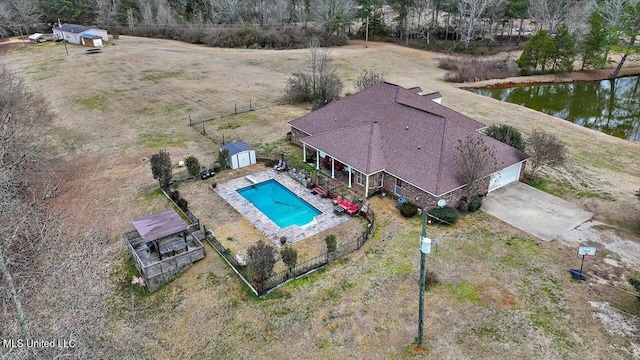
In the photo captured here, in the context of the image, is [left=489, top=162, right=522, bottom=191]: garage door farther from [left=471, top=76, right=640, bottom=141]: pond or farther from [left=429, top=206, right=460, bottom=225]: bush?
[left=471, top=76, right=640, bottom=141]: pond

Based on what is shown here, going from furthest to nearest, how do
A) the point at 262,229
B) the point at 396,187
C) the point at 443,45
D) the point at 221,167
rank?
the point at 443,45, the point at 221,167, the point at 396,187, the point at 262,229

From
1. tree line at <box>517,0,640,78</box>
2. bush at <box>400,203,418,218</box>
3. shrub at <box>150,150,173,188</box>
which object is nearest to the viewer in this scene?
bush at <box>400,203,418,218</box>

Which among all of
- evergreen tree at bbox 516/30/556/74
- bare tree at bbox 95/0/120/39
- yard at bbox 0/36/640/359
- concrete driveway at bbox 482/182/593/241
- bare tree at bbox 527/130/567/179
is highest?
bare tree at bbox 95/0/120/39

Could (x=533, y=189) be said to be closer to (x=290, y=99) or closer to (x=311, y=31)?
(x=290, y=99)

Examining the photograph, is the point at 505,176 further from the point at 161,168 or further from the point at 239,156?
the point at 161,168

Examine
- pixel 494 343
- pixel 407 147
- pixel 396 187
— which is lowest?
pixel 494 343

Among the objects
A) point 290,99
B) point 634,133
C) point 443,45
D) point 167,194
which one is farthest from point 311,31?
point 167,194

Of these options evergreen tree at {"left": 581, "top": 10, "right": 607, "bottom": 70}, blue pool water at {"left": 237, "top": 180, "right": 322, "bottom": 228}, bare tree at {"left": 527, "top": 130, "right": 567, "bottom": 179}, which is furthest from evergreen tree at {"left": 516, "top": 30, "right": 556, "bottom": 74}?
blue pool water at {"left": 237, "top": 180, "right": 322, "bottom": 228}
